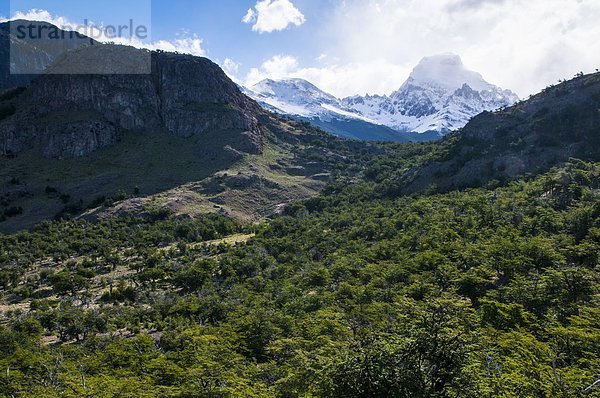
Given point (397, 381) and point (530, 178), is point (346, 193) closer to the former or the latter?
point (530, 178)

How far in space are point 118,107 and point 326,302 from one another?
4719 inches

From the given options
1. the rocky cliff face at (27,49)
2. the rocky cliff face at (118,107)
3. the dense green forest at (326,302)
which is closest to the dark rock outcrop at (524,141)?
the dense green forest at (326,302)

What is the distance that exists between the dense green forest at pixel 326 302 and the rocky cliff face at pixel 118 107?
47.3 meters

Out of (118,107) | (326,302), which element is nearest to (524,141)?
(326,302)

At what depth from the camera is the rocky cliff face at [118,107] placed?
12494 cm

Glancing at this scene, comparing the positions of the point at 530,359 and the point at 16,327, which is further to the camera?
the point at 16,327

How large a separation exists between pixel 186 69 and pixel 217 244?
92201 mm

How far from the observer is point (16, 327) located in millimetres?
39906

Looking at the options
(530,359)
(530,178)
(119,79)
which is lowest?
(530,359)

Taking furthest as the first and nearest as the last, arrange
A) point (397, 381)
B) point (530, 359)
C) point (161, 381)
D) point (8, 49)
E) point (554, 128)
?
point (8, 49) < point (554, 128) < point (161, 381) < point (530, 359) < point (397, 381)

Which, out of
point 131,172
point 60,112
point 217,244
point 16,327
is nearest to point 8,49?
point 60,112

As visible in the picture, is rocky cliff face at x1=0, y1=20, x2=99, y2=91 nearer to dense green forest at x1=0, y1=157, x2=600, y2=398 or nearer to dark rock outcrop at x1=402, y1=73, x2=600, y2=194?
dense green forest at x1=0, y1=157, x2=600, y2=398

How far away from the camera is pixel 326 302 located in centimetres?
4056

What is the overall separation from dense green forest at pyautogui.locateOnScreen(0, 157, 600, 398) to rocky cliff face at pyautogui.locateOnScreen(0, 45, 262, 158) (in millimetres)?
47270
